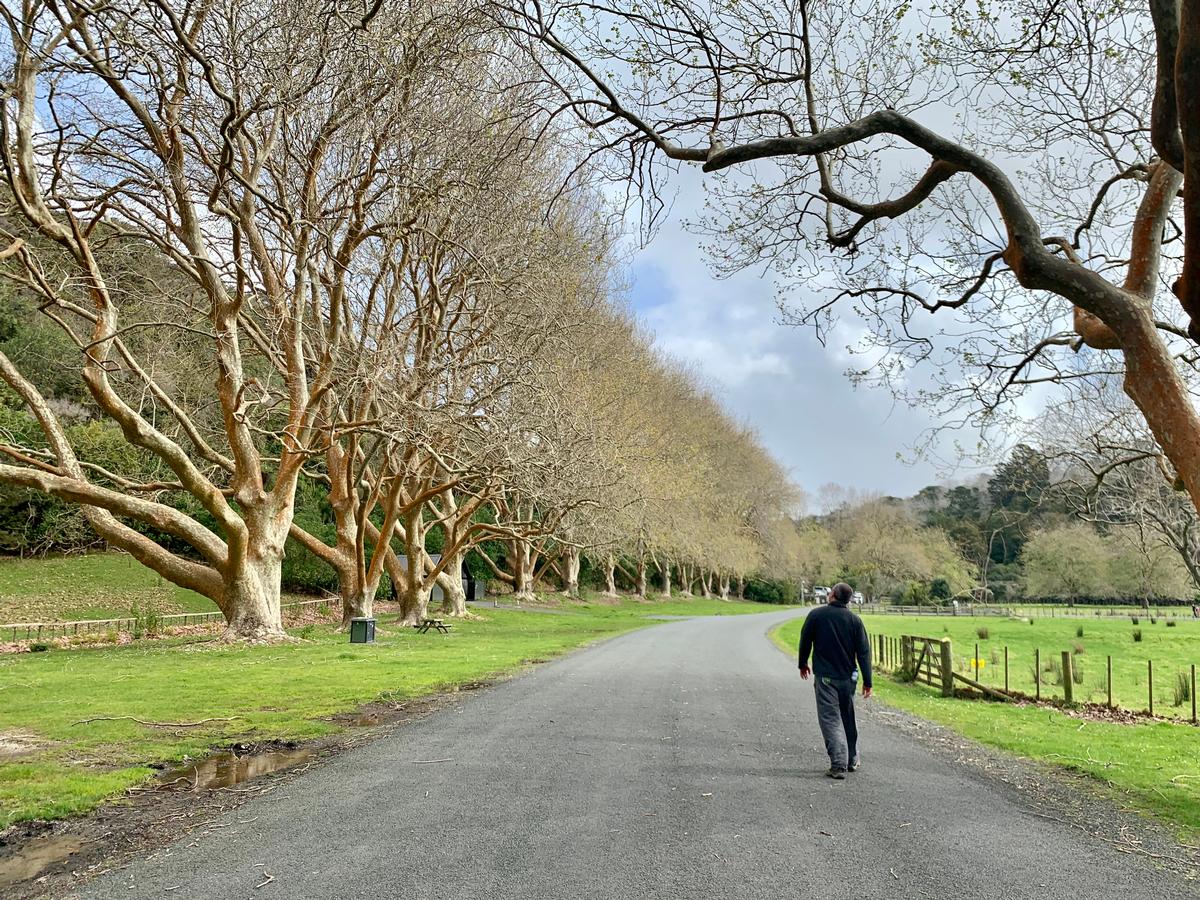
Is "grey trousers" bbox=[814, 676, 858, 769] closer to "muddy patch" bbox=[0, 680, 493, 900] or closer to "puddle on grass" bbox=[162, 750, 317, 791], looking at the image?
"muddy patch" bbox=[0, 680, 493, 900]

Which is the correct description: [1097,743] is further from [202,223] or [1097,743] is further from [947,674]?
[202,223]

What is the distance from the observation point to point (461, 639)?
2275 centimetres

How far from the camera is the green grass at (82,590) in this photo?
2539 centimetres

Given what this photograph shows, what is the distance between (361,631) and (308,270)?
9248 mm

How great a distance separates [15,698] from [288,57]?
9.14 metres

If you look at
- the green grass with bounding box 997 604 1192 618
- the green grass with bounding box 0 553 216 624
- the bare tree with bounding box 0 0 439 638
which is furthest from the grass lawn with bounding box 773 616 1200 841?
the green grass with bounding box 997 604 1192 618

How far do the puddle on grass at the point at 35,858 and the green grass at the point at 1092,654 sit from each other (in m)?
16.8

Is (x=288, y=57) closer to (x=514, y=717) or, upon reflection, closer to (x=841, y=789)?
(x=514, y=717)

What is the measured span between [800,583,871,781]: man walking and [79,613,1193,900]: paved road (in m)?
0.34

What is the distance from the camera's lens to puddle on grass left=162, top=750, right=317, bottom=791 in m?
6.45

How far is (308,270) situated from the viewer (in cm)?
1916

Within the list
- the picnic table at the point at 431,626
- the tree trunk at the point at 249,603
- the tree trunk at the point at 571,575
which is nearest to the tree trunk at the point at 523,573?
the tree trunk at the point at 571,575

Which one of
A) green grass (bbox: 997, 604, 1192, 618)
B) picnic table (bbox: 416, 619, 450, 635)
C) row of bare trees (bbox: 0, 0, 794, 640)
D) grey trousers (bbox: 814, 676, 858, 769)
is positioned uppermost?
row of bare trees (bbox: 0, 0, 794, 640)

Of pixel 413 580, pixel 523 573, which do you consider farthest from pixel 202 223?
pixel 523 573
